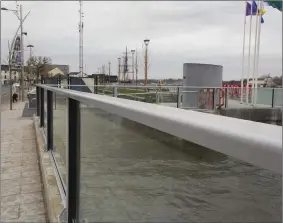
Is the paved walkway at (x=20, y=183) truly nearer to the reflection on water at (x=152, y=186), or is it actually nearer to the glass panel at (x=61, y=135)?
the glass panel at (x=61, y=135)

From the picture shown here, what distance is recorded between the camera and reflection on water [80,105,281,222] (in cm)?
199

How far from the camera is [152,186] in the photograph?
2.44 metres

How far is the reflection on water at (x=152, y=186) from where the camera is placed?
6.53 ft

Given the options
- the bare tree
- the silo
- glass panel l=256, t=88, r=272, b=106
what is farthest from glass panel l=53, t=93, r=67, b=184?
the bare tree

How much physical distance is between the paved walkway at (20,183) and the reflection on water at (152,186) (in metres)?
1.07

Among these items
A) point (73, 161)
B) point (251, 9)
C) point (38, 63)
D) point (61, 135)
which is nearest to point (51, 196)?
point (61, 135)

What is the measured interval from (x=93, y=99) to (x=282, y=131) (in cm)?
140

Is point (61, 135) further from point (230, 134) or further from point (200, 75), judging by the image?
point (200, 75)

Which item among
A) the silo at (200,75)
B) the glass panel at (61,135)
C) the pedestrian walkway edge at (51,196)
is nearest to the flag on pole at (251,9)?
the silo at (200,75)

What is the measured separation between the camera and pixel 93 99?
6.34 ft

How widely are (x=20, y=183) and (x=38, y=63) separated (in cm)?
4437

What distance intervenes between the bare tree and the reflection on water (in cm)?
3410

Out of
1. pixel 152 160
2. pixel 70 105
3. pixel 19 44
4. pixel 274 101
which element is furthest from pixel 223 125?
pixel 19 44

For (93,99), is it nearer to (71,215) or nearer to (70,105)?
(70,105)
